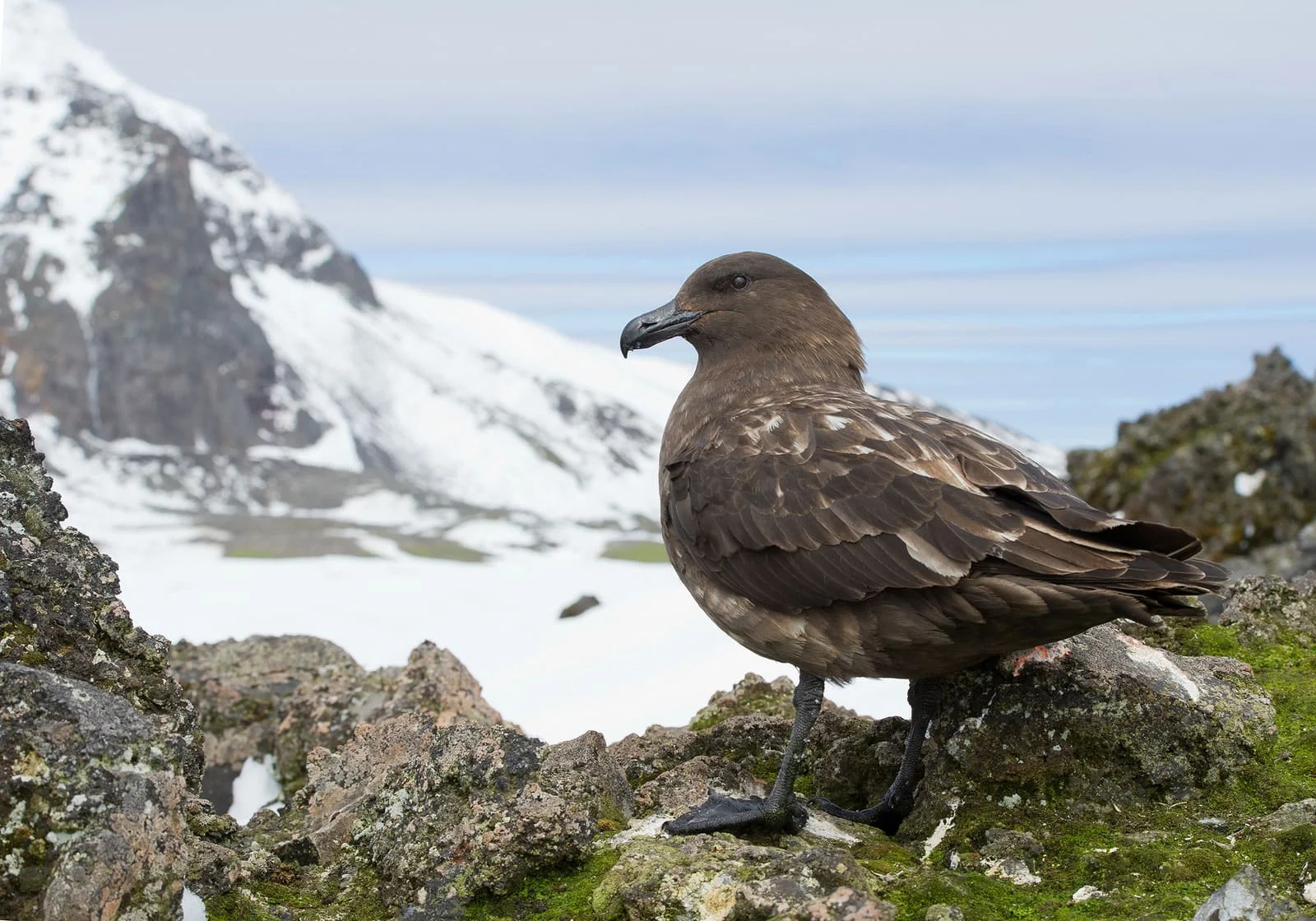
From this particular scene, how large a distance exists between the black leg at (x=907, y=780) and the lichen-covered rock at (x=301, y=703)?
11.4 ft

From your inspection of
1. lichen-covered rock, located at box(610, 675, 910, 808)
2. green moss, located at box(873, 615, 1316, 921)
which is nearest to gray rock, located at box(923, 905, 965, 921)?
green moss, located at box(873, 615, 1316, 921)

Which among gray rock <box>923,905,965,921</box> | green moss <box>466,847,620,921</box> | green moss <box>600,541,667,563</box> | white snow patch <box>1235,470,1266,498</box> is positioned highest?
green moss <box>600,541,667,563</box>

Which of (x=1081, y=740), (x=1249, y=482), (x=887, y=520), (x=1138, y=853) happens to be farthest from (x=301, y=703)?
(x=1249, y=482)

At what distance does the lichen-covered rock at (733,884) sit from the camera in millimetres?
4742

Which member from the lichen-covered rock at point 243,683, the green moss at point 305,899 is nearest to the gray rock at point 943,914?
the green moss at point 305,899

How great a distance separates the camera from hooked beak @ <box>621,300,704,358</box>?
8.15m

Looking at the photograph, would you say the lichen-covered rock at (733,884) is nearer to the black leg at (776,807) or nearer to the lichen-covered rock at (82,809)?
the black leg at (776,807)

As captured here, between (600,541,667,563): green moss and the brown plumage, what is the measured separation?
11398 centimetres

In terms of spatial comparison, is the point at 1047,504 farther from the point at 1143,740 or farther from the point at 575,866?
the point at 575,866

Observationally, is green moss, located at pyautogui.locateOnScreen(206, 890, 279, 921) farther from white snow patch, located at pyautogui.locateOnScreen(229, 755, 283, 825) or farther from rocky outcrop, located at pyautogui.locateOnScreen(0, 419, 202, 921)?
white snow patch, located at pyautogui.locateOnScreen(229, 755, 283, 825)

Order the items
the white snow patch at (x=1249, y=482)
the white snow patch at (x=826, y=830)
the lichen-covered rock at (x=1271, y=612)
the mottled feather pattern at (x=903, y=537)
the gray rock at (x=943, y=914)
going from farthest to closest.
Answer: the white snow patch at (x=1249, y=482), the lichen-covered rock at (x=1271, y=612), the white snow patch at (x=826, y=830), the mottled feather pattern at (x=903, y=537), the gray rock at (x=943, y=914)

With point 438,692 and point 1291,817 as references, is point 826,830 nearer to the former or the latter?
point 1291,817

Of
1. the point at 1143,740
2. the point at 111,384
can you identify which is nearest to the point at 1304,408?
the point at 1143,740

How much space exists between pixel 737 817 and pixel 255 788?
5.26m
